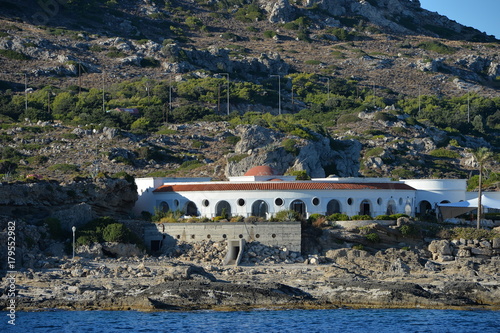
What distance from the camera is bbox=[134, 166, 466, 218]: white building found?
58.2 meters

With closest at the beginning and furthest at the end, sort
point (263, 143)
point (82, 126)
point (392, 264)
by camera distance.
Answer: point (392, 264) < point (263, 143) < point (82, 126)

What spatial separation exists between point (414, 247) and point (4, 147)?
4615cm

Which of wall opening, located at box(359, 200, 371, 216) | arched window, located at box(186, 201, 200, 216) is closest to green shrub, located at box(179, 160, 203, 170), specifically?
arched window, located at box(186, 201, 200, 216)

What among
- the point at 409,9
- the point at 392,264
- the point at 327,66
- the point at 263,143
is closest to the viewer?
the point at 392,264

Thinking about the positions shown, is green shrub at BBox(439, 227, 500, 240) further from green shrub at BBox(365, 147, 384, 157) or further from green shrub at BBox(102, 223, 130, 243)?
green shrub at BBox(365, 147, 384, 157)

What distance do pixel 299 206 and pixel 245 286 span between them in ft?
56.4

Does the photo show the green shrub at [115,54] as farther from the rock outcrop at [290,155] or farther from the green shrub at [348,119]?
the rock outcrop at [290,155]

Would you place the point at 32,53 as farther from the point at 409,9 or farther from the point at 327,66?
the point at 409,9

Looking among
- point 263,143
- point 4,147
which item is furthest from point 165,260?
point 4,147

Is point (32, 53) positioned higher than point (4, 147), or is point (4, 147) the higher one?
point (32, 53)

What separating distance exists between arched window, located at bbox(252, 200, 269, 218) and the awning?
44.6 ft

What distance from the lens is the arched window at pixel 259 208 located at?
192ft

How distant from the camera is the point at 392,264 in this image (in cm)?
5009

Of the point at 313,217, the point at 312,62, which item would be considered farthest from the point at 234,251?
the point at 312,62
